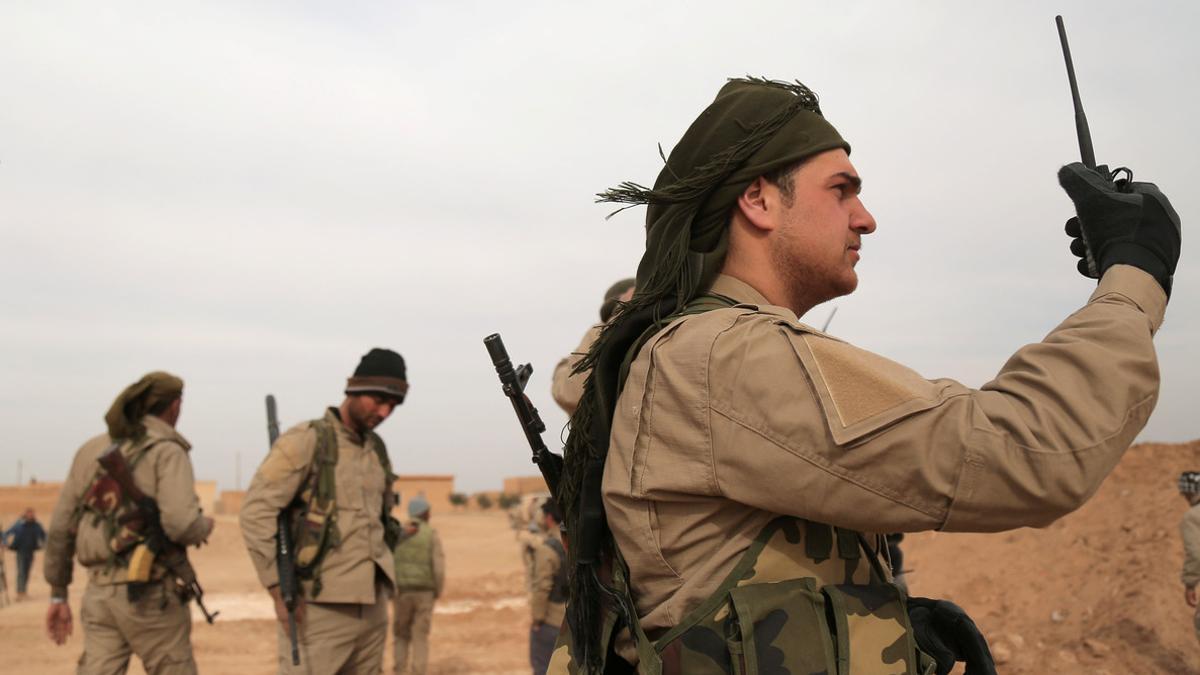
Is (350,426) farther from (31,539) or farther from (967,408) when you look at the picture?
(31,539)

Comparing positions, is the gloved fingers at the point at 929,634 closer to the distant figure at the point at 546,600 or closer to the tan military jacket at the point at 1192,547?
the distant figure at the point at 546,600

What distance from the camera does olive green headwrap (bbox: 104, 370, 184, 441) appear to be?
5.96m

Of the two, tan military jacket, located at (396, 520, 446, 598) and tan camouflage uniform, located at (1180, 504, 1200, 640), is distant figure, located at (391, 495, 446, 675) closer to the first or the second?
tan military jacket, located at (396, 520, 446, 598)

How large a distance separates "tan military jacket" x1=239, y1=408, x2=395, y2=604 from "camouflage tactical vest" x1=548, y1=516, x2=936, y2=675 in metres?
4.01

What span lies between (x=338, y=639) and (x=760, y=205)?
4.31 metres

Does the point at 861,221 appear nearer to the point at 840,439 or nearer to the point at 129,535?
the point at 840,439

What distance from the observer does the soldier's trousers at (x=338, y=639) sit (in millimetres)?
5207

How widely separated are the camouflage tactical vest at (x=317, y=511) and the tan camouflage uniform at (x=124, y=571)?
3.07 feet

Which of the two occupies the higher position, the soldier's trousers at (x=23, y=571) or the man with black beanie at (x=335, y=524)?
the man with black beanie at (x=335, y=524)

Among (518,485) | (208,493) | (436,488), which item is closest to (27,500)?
(208,493)

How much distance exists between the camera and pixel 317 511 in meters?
5.41

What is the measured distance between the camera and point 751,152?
186cm

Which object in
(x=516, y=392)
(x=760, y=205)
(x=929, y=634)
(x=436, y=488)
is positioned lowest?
(x=436, y=488)

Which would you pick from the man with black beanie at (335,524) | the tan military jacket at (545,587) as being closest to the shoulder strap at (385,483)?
the man with black beanie at (335,524)
